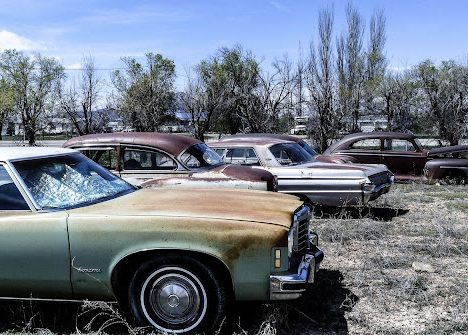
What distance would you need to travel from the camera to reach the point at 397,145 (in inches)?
528

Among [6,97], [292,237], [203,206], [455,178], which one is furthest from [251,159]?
[6,97]

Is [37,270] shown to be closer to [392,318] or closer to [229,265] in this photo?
[229,265]

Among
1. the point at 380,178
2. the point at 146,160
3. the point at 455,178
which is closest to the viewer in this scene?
the point at 146,160

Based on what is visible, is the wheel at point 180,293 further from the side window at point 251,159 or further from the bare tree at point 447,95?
the bare tree at point 447,95

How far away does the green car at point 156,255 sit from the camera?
376cm

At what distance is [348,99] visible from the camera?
2647 cm

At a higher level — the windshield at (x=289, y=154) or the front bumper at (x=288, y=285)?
the windshield at (x=289, y=154)

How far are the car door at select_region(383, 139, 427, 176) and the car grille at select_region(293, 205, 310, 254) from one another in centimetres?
930

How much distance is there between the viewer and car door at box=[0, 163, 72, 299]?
396 cm

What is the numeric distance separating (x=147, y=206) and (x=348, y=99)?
23473 millimetres

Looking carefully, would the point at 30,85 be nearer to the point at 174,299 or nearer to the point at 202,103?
the point at 202,103

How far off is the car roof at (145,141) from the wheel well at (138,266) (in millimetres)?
3666

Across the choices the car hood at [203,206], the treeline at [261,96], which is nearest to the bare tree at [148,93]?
the treeline at [261,96]

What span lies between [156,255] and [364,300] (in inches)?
79.7
